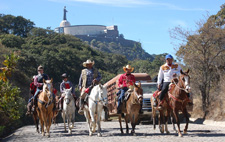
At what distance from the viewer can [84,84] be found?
16.8m

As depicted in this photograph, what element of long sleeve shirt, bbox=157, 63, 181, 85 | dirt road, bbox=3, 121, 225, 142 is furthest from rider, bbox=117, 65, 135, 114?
long sleeve shirt, bbox=157, 63, 181, 85

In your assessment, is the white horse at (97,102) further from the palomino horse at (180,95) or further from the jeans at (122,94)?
the palomino horse at (180,95)

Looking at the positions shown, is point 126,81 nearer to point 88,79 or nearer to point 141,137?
point 88,79

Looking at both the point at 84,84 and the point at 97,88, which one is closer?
the point at 97,88

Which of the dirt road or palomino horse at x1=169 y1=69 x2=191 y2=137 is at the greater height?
palomino horse at x1=169 y1=69 x2=191 y2=137

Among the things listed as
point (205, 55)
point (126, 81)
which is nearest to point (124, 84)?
point (126, 81)

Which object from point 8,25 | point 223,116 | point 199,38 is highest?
point 8,25

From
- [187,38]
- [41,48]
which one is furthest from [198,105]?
[41,48]

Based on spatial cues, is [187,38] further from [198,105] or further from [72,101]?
[72,101]

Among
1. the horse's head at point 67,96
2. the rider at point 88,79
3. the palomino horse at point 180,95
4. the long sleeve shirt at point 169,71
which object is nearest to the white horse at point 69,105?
the horse's head at point 67,96

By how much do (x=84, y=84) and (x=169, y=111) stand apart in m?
3.81

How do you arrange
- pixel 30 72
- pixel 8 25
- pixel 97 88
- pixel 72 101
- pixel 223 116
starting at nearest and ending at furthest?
pixel 97 88 < pixel 72 101 < pixel 223 116 < pixel 30 72 < pixel 8 25

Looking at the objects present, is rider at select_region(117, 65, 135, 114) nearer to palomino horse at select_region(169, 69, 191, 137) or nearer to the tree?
palomino horse at select_region(169, 69, 191, 137)

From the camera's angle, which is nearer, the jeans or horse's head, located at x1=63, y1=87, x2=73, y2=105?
the jeans
